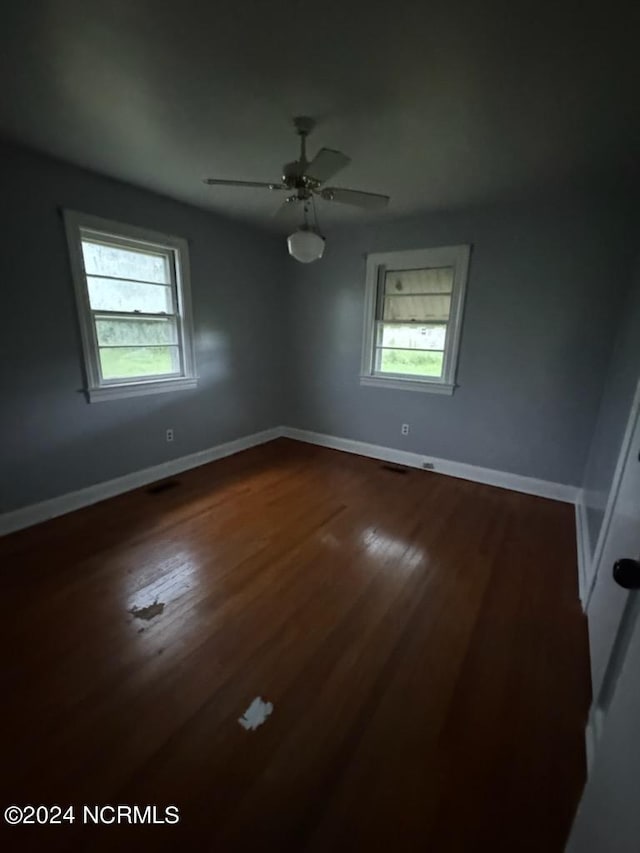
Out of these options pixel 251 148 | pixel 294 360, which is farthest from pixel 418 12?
pixel 294 360

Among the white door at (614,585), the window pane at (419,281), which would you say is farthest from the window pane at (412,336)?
the white door at (614,585)

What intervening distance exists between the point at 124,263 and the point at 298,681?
329cm

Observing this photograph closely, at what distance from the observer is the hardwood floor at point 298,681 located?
1127 millimetres

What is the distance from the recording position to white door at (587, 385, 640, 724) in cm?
115

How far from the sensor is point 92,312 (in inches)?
112

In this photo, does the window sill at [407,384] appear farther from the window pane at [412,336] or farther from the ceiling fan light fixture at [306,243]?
the ceiling fan light fixture at [306,243]

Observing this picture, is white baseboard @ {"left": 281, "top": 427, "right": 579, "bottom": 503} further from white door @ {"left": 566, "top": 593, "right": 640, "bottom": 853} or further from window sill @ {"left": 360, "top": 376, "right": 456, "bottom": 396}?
white door @ {"left": 566, "top": 593, "right": 640, "bottom": 853}

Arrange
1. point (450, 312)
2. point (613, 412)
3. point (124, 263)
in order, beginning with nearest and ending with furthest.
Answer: point (613, 412) < point (124, 263) < point (450, 312)

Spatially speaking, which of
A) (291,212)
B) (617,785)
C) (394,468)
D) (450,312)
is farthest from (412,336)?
(617,785)

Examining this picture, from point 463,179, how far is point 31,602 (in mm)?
3841

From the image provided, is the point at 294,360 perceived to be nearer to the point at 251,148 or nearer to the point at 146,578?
the point at 251,148

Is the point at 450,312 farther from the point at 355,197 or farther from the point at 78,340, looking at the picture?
the point at 78,340

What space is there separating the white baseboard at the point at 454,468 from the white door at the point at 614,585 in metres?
1.53

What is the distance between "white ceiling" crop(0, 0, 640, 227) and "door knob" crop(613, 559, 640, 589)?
5.92ft
